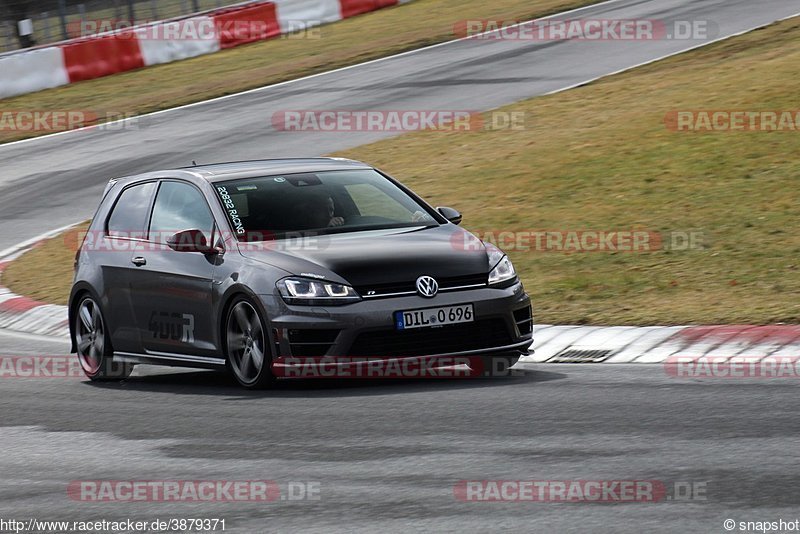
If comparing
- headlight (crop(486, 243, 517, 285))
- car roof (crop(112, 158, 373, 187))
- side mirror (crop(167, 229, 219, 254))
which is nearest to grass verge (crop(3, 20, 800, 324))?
headlight (crop(486, 243, 517, 285))

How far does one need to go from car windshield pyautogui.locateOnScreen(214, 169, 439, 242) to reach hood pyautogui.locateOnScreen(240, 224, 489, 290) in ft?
0.71

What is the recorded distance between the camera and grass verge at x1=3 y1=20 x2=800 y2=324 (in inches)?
485

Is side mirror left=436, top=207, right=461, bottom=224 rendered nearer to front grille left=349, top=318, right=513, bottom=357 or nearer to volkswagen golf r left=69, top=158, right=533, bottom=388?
volkswagen golf r left=69, top=158, right=533, bottom=388

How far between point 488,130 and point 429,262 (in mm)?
12505

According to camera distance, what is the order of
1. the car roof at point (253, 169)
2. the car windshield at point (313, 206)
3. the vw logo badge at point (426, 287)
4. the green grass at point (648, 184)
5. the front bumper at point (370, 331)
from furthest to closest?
the green grass at point (648, 184)
the car roof at point (253, 169)
the car windshield at point (313, 206)
the vw logo badge at point (426, 287)
the front bumper at point (370, 331)

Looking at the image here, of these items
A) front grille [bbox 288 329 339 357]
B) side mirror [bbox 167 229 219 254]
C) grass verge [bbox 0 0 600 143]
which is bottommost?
grass verge [bbox 0 0 600 143]

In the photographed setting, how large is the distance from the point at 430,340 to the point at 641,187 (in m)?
7.57

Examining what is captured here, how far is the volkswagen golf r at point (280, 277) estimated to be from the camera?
9.32m

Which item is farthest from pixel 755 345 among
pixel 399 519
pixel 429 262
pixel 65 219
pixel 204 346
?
pixel 65 219

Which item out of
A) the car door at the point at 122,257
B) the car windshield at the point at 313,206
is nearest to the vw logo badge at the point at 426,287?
the car windshield at the point at 313,206

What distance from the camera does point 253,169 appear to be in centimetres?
1084

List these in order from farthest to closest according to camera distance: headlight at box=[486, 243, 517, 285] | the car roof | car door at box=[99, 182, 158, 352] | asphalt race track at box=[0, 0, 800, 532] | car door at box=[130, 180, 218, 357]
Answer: car door at box=[99, 182, 158, 352] → the car roof → car door at box=[130, 180, 218, 357] → headlight at box=[486, 243, 517, 285] → asphalt race track at box=[0, 0, 800, 532]

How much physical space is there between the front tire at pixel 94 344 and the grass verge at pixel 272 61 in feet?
56.7

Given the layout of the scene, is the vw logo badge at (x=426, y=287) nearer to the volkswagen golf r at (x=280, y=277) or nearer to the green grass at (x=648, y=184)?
the volkswagen golf r at (x=280, y=277)
